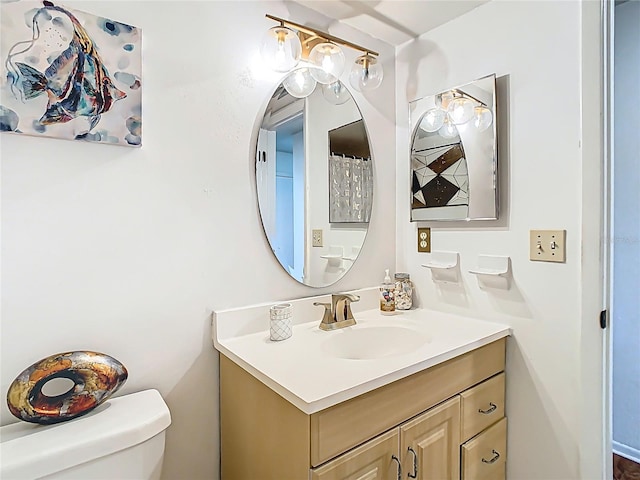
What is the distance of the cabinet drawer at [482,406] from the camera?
1.23 meters

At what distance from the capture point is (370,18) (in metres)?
1.54

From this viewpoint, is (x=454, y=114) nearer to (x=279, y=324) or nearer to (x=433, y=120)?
(x=433, y=120)

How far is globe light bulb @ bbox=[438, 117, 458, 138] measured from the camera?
5.01ft

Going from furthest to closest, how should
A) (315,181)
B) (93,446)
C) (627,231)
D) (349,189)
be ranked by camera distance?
(627,231), (349,189), (315,181), (93,446)

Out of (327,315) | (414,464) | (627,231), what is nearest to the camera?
(414,464)

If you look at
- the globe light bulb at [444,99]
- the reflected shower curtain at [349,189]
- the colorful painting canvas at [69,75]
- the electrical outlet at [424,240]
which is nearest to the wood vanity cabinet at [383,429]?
the electrical outlet at [424,240]

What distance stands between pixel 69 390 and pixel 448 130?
1.57 metres

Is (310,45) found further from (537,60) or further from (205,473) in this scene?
(205,473)

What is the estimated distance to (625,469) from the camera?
5.57 feet

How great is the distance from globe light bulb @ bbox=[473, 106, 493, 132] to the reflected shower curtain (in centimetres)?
47

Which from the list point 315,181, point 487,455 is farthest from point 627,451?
point 315,181

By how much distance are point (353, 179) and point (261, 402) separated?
993mm

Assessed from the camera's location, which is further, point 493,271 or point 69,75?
point 493,271

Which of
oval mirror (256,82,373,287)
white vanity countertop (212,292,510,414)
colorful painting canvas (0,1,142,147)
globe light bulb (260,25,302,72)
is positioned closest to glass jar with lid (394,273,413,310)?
white vanity countertop (212,292,510,414)
